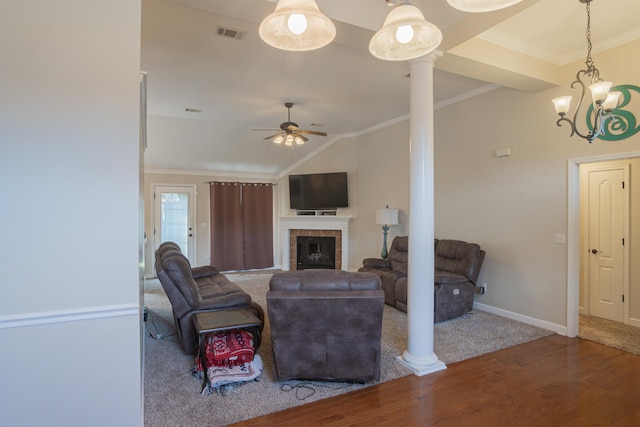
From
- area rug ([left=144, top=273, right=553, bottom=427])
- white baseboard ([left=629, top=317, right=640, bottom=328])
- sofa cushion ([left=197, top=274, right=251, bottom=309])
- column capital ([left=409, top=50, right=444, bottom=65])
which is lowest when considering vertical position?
area rug ([left=144, top=273, right=553, bottom=427])

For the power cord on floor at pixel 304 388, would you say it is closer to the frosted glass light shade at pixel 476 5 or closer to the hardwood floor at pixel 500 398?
the hardwood floor at pixel 500 398

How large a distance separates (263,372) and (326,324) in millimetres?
870

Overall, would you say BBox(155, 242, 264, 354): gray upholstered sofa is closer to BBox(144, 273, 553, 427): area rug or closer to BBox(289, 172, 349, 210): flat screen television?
BBox(144, 273, 553, 427): area rug

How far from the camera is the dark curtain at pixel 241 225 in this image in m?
8.03

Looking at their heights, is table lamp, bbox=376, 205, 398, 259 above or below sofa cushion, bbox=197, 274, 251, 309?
above

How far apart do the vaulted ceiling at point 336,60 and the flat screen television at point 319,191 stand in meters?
1.46

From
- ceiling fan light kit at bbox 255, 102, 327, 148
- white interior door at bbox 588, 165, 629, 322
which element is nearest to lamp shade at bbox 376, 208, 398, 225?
ceiling fan light kit at bbox 255, 102, 327, 148

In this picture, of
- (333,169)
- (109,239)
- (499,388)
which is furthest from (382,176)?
(109,239)

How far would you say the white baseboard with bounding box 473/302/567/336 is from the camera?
3977mm

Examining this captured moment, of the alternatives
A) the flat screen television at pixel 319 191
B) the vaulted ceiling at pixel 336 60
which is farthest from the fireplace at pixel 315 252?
the vaulted ceiling at pixel 336 60

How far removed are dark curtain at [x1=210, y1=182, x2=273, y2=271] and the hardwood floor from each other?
5999 mm

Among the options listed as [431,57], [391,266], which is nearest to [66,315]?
[431,57]

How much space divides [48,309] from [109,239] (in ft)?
1.49

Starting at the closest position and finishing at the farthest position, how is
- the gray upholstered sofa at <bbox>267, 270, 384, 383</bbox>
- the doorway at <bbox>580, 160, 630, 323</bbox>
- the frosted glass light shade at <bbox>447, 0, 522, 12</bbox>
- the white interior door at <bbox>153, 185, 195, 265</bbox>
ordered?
the frosted glass light shade at <bbox>447, 0, 522, 12</bbox>
the gray upholstered sofa at <bbox>267, 270, 384, 383</bbox>
the doorway at <bbox>580, 160, 630, 323</bbox>
the white interior door at <bbox>153, 185, 195, 265</bbox>
